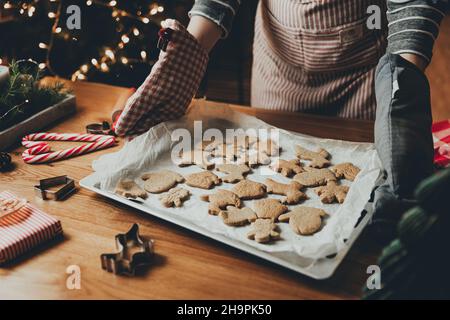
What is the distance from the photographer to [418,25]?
1.26m

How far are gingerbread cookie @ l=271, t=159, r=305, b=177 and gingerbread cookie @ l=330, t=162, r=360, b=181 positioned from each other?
0.30 ft

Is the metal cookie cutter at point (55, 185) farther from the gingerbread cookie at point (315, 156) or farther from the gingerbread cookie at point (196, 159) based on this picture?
the gingerbread cookie at point (315, 156)

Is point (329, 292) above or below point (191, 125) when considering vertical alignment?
below

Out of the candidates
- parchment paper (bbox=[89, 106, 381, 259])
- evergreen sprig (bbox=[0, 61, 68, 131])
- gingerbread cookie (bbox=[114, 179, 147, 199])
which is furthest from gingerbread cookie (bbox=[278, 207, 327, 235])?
evergreen sprig (bbox=[0, 61, 68, 131])

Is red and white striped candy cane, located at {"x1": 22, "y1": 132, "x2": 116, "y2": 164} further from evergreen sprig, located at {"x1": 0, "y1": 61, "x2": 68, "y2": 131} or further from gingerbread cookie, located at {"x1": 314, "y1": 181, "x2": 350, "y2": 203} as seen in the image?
gingerbread cookie, located at {"x1": 314, "y1": 181, "x2": 350, "y2": 203}

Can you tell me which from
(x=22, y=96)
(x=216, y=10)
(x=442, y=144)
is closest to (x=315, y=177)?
(x=442, y=144)

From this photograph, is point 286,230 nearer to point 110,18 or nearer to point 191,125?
point 191,125

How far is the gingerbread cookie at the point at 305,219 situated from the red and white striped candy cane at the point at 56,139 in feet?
2.10

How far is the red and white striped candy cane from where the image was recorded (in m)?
1.34

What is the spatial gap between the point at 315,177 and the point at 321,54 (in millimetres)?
610

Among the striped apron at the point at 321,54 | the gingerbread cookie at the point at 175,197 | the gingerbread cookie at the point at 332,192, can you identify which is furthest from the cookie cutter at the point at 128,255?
the striped apron at the point at 321,54

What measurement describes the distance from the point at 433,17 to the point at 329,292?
83 cm
